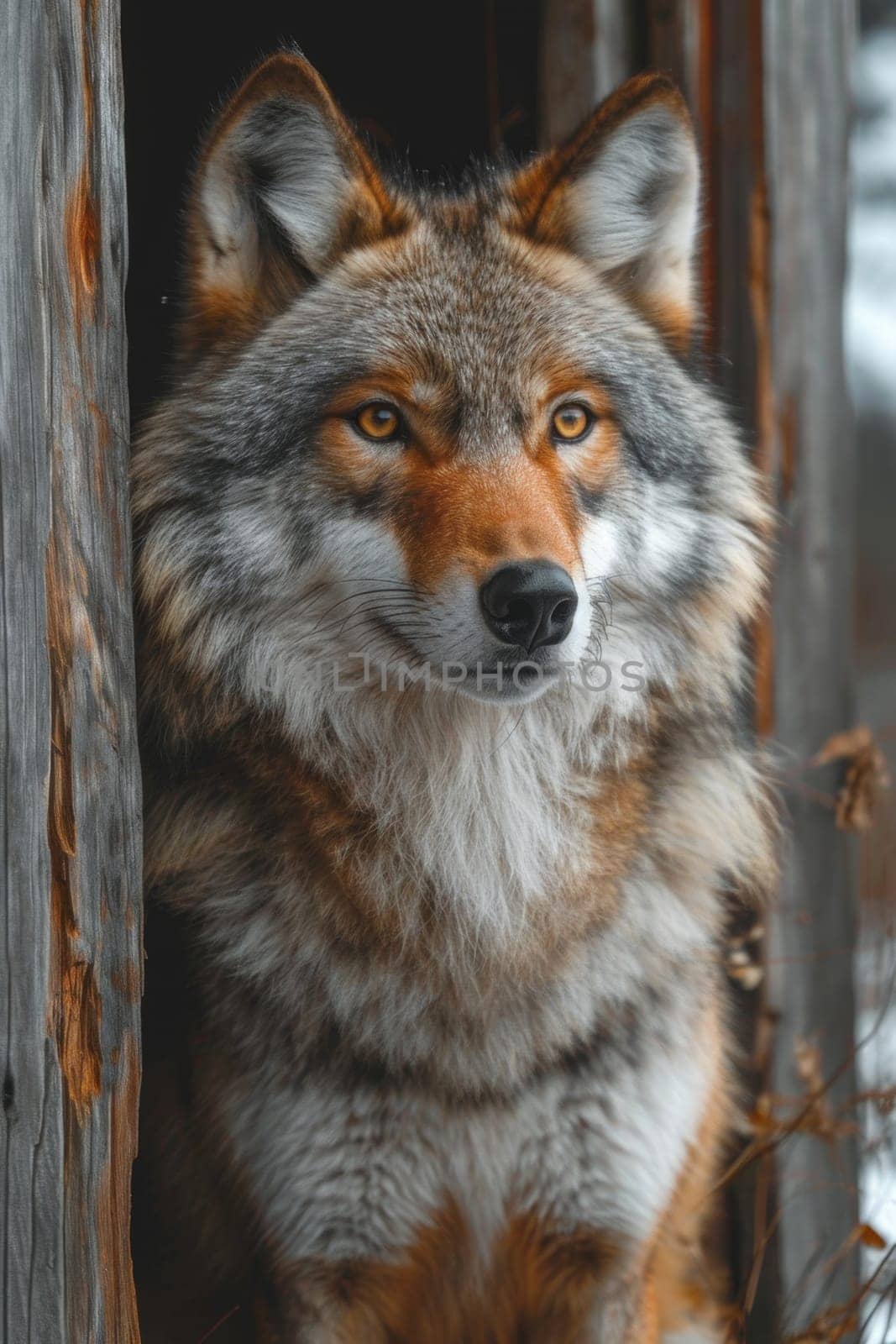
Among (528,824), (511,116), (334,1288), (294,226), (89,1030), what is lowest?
(334,1288)

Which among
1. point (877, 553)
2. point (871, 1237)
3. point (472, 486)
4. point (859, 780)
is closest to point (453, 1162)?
point (871, 1237)

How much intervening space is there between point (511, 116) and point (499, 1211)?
3279 millimetres

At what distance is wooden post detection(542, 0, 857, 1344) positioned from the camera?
3.47m

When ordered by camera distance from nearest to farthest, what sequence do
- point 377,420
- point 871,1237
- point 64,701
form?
point 64,701 → point 377,420 → point 871,1237

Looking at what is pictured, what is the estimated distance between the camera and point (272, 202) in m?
2.61

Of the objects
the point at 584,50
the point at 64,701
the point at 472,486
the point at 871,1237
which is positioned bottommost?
the point at 871,1237

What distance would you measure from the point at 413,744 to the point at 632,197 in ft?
4.38

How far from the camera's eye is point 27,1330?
2.01 m

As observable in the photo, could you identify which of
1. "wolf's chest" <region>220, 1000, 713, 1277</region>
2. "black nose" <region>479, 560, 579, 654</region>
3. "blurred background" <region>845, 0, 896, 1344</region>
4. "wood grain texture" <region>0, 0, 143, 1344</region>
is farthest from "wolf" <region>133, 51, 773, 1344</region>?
"blurred background" <region>845, 0, 896, 1344</region>

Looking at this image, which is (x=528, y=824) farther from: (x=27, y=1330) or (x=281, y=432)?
(x=27, y=1330)

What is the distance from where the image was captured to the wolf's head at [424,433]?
7.68 ft

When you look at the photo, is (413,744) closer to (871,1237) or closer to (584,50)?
(871,1237)

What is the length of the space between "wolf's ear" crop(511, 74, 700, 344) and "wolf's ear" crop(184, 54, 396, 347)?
1.21ft

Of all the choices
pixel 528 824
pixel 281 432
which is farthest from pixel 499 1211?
pixel 281 432
